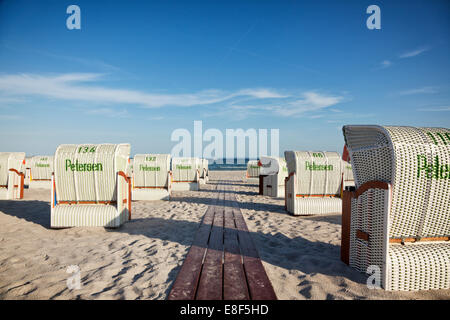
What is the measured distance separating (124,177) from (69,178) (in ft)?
4.97

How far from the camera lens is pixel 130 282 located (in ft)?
13.5

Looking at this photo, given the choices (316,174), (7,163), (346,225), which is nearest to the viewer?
(346,225)

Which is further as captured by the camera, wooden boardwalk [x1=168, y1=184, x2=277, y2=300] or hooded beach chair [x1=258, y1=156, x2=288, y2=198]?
hooded beach chair [x1=258, y1=156, x2=288, y2=198]

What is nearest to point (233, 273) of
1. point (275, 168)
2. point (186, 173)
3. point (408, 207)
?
point (408, 207)

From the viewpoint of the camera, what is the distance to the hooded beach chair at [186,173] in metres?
18.1

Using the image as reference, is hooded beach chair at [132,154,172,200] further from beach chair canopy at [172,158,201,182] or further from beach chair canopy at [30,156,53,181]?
beach chair canopy at [30,156,53,181]

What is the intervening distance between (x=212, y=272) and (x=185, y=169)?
1415 centimetres

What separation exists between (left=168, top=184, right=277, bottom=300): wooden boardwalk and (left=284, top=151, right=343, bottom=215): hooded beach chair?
11.7 ft

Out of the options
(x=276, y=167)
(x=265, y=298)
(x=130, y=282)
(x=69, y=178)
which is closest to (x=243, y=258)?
(x=265, y=298)

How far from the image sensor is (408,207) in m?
3.92

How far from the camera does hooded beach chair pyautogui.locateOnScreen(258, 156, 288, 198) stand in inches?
601

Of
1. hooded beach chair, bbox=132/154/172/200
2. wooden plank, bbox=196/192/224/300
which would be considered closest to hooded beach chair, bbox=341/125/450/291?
wooden plank, bbox=196/192/224/300

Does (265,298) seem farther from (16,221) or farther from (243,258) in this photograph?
(16,221)

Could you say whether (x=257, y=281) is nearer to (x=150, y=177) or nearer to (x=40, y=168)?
(x=150, y=177)
